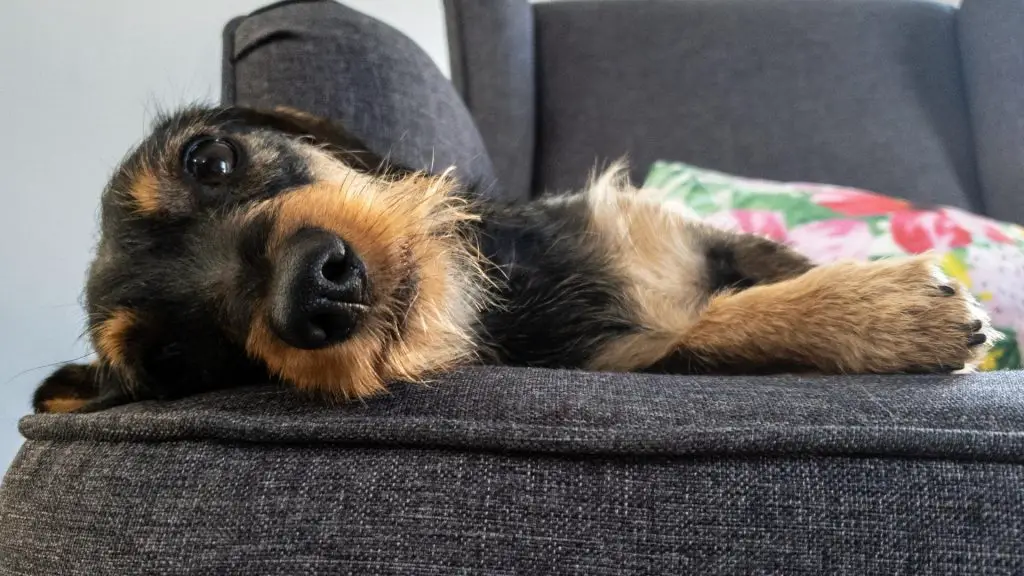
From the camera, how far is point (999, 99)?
10.9ft

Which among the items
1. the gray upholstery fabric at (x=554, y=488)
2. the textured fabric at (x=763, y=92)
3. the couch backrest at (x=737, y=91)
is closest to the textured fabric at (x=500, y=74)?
the couch backrest at (x=737, y=91)

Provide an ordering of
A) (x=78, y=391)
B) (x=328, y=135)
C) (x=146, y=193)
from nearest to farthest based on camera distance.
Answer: (x=146, y=193)
(x=78, y=391)
(x=328, y=135)

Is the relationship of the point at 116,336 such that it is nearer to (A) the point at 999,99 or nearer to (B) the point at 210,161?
(B) the point at 210,161

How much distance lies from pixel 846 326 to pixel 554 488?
82 cm

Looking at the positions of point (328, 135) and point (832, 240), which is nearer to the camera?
point (328, 135)

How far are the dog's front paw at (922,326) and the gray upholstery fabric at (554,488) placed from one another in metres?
0.31

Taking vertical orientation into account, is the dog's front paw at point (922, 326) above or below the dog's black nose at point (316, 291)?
below

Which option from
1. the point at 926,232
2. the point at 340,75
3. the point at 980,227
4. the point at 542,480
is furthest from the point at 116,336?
the point at 980,227

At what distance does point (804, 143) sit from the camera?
3430 mm

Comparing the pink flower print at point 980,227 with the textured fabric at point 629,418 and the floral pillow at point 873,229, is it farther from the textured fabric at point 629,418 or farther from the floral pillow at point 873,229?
the textured fabric at point 629,418

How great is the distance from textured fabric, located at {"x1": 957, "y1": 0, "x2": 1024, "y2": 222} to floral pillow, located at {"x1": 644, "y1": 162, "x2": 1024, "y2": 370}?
881 mm

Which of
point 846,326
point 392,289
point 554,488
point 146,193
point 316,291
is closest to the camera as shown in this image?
point 554,488

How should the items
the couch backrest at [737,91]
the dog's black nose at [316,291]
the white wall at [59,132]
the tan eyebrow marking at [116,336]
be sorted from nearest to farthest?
the dog's black nose at [316,291]
the tan eyebrow marking at [116,336]
the white wall at [59,132]
the couch backrest at [737,91]

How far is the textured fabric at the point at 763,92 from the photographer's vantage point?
3.41m
